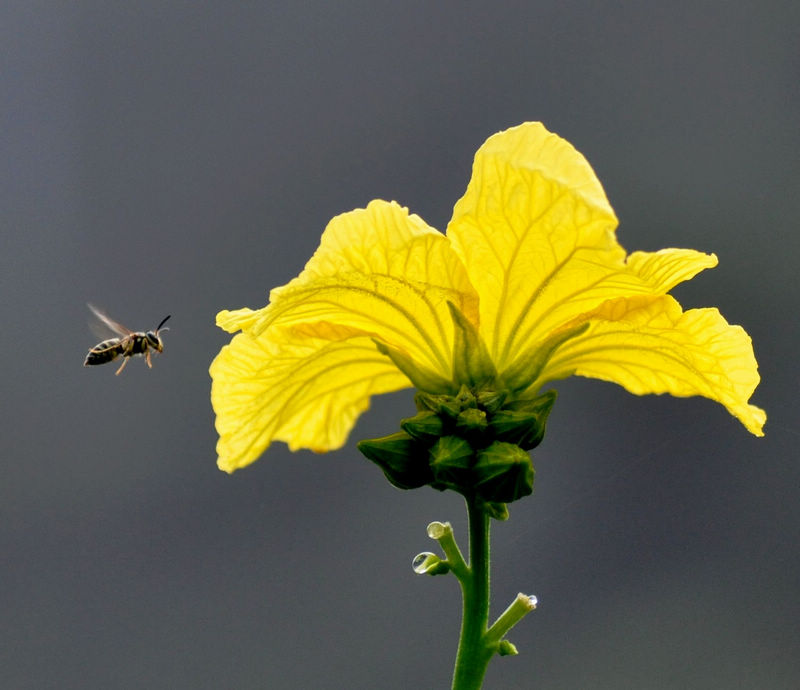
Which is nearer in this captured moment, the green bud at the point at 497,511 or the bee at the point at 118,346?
the green bud at the point at 497,511

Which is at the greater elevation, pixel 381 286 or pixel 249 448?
pixel 381 286

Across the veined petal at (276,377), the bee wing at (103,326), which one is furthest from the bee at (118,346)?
the veined petal at (276,377)

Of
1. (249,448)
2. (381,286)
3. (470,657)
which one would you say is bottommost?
(470,657)

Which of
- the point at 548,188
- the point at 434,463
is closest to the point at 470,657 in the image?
the point at 434,463

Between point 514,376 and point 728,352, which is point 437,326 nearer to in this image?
point 514,376

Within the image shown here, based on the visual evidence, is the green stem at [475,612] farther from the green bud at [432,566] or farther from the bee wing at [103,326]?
the bee wing at [103,326]

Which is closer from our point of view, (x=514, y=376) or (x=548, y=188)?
(x=548, y=188)

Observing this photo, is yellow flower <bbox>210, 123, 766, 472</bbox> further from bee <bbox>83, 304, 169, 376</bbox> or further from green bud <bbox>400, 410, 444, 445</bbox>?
bee <bbox>83, 304, 169, 376</bbox>
